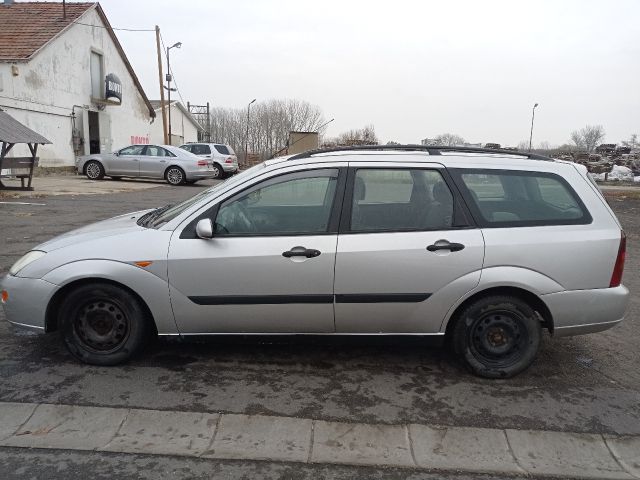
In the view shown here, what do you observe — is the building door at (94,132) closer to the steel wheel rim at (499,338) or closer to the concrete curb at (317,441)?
the concrete curb at (317,441)

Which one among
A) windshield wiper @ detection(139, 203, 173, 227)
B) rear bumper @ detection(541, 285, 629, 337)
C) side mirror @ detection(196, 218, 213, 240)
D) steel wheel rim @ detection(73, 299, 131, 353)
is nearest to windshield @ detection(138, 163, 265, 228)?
windshield wiper @ detection(139, 203, 173, 227)

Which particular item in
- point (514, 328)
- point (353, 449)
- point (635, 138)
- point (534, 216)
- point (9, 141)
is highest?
point (635, 138)

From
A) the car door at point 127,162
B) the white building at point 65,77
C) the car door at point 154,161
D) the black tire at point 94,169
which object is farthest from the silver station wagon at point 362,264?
the white building at point 65,77

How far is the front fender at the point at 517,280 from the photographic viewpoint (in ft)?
11.1

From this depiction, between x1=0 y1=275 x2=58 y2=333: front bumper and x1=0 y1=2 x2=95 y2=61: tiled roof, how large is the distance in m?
19.3

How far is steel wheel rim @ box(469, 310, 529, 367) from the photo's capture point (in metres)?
3.51

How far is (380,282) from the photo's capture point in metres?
3.38

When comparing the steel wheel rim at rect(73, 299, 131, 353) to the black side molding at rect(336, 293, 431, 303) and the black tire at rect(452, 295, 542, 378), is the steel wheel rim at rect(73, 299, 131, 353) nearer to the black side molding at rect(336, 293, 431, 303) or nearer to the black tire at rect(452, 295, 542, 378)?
the black side molding at rect(336, 293, 431, 303)

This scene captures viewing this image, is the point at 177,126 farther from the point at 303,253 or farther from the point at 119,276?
the point at 303,253

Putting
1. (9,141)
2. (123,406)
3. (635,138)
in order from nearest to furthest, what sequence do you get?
(123,406) → (9,141) → (635,138)

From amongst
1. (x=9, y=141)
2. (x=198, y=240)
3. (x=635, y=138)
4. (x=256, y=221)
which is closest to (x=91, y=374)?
(x=198, y=240)

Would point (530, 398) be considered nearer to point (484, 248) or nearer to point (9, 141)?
point (484, 248)

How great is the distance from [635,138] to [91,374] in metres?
95.4

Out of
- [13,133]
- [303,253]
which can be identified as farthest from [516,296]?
[13,133]
